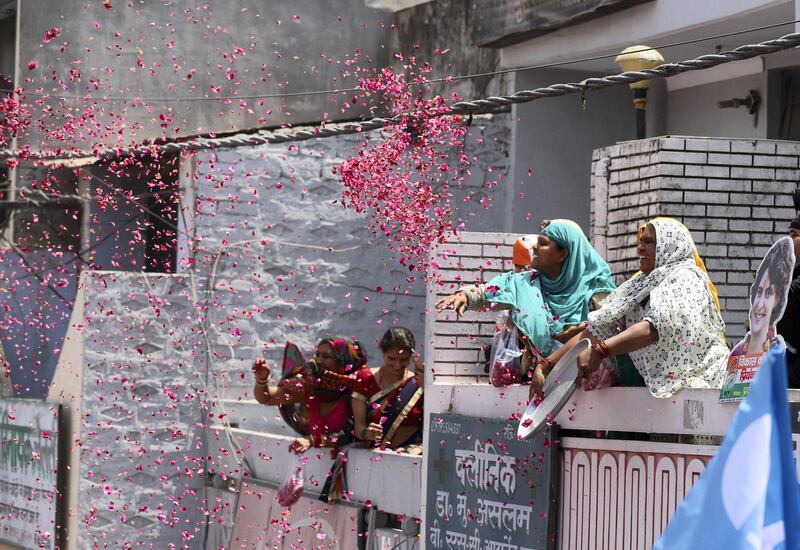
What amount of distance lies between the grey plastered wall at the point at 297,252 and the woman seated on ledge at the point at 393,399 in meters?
2.95

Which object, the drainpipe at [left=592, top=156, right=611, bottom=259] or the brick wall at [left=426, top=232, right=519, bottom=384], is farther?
the drainpipe at [left=592, top=156, right=611, bottom=259]

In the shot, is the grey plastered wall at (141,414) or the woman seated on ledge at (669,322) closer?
the woman seated on ledge at (669,322)

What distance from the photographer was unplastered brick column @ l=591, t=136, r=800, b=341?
29.3 feet

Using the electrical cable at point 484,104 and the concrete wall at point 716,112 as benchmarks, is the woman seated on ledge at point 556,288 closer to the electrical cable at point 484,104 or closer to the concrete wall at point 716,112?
the electrical cable at point 484,104

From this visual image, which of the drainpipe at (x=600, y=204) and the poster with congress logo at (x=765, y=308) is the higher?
the drainpipe at (x=600, y=204)

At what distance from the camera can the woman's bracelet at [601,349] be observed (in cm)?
Result: 678

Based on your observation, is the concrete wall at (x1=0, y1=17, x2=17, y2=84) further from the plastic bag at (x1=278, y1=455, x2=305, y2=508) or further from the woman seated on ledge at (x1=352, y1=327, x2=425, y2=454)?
the woman seated on ledge at (x1=352, y1=327, x2=425, y2=454)

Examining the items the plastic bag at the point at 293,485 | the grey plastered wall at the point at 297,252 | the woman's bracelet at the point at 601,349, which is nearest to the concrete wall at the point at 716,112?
the grey plastered wall at the point at 297,252

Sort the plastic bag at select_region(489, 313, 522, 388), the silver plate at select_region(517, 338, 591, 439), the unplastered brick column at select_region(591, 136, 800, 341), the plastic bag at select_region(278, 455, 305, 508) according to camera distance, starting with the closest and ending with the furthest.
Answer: the silver plate at select_region(517, 338, 591, 439) → the plastic bag at select_region(489, 313, 522, 388) → the unplastered brick column at select_region(591, 136, 800, 341) → the plastic bag at select_region(278, 455, 305, 508)

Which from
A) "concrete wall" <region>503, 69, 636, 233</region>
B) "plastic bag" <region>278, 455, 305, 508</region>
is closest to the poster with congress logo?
"plastic bag" <region>278, 455, 305, 508</region>

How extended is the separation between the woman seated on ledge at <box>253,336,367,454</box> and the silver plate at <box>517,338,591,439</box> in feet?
8.25

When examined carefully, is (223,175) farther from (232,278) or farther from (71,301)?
(71,301)

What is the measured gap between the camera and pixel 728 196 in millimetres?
9000

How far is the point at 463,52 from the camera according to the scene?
44.3 feet
